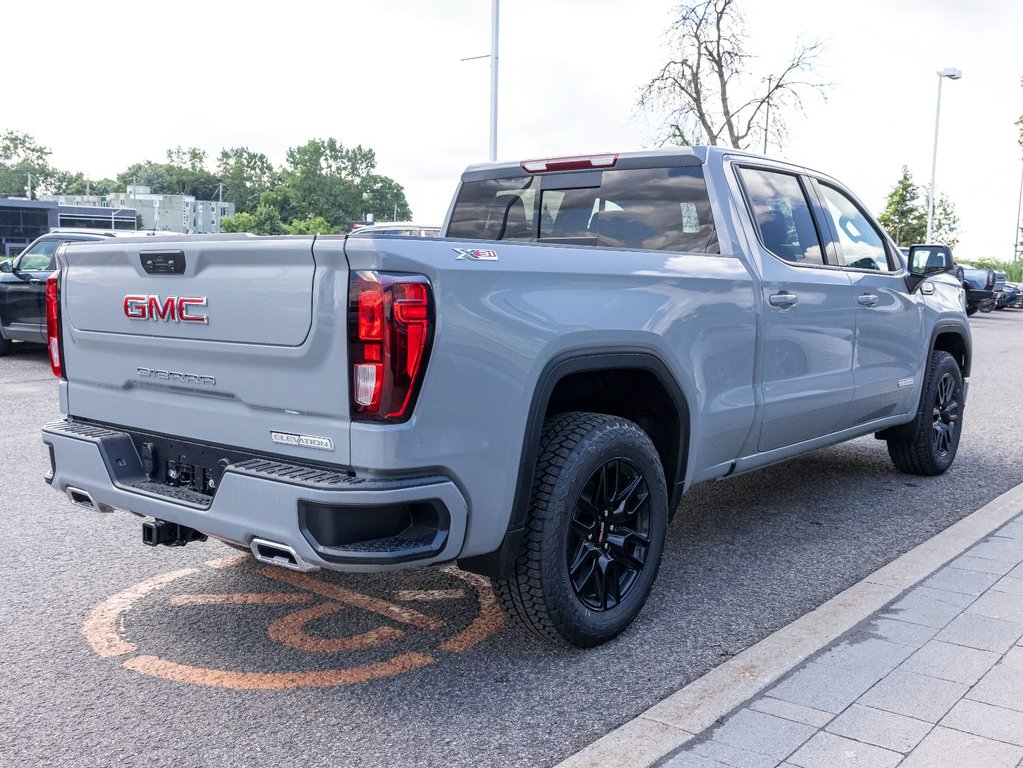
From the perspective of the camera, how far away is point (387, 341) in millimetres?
2955

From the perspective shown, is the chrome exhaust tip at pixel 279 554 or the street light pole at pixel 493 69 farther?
the street light pole at pixel 493 69

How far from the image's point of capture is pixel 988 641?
148 inches

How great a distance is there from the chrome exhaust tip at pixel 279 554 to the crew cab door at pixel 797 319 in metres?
2.39

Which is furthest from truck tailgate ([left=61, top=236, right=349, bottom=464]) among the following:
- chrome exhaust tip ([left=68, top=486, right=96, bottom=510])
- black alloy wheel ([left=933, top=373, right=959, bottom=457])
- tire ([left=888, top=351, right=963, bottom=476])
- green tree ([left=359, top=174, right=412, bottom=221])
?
green tree ([left=359, top=174, right=412, bottom=221])

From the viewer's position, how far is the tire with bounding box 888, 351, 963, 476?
257 inches

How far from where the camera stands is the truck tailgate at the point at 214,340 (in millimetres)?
3051

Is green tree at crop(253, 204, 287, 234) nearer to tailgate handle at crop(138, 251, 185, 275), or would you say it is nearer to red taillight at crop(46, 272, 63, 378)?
red taillight at crop(46, 272, 63, 378)

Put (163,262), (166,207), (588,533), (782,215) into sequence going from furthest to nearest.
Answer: (166,207)
(782,215)
(588,533)
(163,262)

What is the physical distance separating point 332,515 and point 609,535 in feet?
3.93

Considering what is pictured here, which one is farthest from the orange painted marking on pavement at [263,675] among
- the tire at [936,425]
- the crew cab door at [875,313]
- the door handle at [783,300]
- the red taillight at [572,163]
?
the tire at [936,425]

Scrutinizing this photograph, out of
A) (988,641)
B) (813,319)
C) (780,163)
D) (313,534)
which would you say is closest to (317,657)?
(313,534)

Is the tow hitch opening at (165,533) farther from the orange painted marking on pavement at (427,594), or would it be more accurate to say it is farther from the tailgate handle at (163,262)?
the orange painted marking on pavement at (427,594)

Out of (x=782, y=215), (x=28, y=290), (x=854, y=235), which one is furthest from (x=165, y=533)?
(x=28, y=290)

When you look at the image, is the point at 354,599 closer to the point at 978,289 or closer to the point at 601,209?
the point at 601,209
